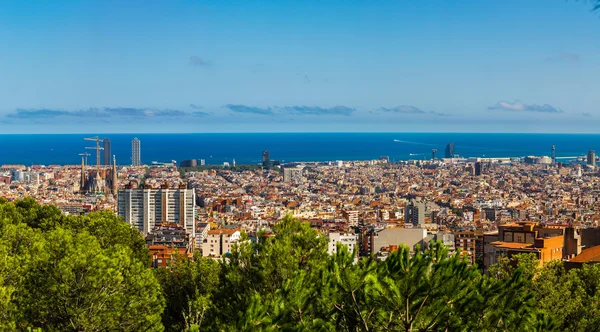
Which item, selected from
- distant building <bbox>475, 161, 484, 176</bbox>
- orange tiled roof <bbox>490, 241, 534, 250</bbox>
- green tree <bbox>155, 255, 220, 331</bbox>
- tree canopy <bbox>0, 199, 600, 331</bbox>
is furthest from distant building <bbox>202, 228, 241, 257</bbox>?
distant building <bbox>475, 161, 484, 176</bbox>

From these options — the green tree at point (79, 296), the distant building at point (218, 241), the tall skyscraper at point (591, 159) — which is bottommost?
the distant building at point (218, 241)

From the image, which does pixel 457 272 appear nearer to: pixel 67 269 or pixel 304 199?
pixel 67 269

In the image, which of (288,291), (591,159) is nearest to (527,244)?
(288,291)

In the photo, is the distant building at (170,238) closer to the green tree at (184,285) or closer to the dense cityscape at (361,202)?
the dense cityscape at (361,202)

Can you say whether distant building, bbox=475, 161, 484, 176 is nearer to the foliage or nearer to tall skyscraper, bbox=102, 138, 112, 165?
tall skyscraper, bbox=102, 138, 112, 165

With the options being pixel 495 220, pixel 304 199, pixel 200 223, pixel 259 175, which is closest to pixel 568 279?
pixel 200 223

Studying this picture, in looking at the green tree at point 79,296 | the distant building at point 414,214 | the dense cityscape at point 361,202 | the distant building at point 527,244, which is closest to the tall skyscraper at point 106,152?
the dense cityscape at point 361,202

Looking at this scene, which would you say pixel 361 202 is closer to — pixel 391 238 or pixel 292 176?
pixel 292 176

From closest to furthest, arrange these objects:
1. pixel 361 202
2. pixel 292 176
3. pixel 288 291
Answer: pixel 288 291 → pixel 361 202 → pixel 292 176

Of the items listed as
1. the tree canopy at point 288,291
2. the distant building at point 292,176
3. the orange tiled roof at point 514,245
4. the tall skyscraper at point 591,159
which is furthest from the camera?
the tall skyscraper at point 591,159
